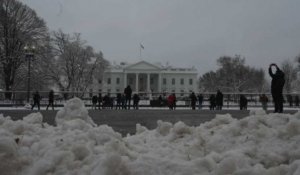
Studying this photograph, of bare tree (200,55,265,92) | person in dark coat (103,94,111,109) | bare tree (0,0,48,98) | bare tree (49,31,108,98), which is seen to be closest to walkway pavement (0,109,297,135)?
person in dark coat (103,94,111,109)

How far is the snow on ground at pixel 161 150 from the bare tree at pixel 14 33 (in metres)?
43.9

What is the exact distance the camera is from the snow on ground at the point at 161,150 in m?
3.80

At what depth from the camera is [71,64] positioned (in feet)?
211

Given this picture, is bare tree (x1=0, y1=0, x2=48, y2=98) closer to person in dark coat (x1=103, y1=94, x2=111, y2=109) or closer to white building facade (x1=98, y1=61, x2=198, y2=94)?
person in dark coat (x1=103, y1=94, x2=111, y2=109)

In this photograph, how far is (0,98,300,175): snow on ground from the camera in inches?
150

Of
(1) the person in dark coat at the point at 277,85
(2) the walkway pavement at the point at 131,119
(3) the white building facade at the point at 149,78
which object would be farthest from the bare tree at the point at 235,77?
(1) the person in dark coat at the point at 277,85

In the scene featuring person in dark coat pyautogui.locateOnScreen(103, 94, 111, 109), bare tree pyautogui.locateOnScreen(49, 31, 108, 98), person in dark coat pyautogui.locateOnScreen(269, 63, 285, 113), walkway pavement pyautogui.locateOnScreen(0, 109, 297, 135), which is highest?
bare tree pyautogui.locateOnScreen(49, 31, 108, 98)

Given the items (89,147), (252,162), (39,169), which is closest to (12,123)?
(89,147)

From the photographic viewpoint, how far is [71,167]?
395cm

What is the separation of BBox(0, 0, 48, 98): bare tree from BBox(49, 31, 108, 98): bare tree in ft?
36.4

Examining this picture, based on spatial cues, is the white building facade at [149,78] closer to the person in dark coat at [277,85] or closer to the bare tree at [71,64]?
the bare tree at [71,64]

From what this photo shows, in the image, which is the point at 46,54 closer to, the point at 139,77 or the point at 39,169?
the point at 39,169

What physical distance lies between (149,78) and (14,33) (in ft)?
221

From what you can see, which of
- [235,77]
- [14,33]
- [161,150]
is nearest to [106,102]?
[14,33]
